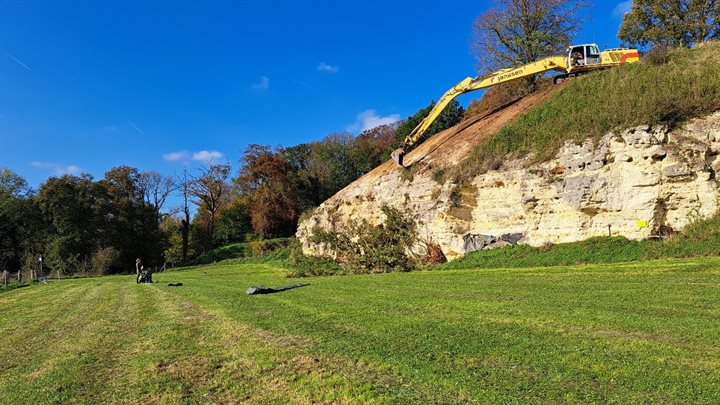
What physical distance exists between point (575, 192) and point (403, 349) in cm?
1362

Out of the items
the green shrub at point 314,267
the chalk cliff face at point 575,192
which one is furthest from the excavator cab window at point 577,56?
the green shrub at point 314,267

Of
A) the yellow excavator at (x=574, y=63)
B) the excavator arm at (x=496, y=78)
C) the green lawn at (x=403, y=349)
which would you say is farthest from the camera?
the excavator arm at (x=496, y=78)

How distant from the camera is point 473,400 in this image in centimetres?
421

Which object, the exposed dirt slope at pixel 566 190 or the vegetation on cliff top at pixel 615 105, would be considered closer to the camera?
the exposed dirt slope at pixel 566 190

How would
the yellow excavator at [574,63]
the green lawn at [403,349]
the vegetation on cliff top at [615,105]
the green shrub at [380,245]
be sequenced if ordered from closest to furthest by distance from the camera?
the green lawn at [403,349] → the vegetation on cliff top at [615,105] → the yellow excavator at [574,63] → the green shrub at [380,245]

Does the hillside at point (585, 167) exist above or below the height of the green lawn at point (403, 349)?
above

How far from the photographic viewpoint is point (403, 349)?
6.03m

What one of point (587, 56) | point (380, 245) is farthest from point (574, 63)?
point (380, 245)

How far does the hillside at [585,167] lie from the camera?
15.0 meters

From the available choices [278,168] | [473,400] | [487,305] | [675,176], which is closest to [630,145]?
[675,176]

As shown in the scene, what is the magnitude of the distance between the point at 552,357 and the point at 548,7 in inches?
1206

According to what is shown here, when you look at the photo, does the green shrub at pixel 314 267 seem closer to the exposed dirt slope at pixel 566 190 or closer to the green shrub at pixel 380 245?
the green shrub at pixel 380 245

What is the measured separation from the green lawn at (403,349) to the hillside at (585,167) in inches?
186

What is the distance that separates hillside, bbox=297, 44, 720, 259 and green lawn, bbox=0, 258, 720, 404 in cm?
473
